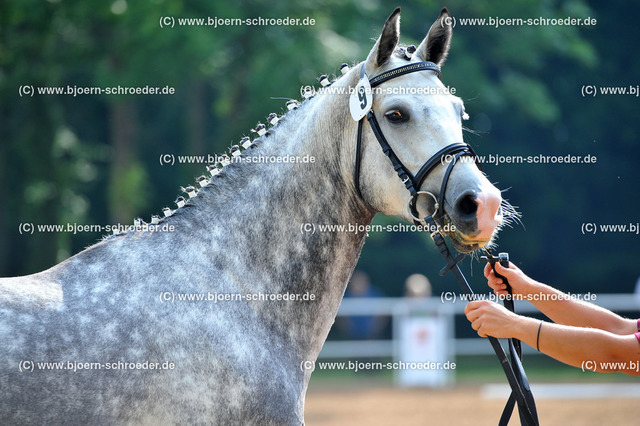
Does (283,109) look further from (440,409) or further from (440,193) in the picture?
(440,193)

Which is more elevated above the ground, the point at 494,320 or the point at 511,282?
the point at 511,282

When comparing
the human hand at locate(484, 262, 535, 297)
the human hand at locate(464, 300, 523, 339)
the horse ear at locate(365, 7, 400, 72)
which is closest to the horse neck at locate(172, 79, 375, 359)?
the horse ear at locate(365, 7, 400, 72)

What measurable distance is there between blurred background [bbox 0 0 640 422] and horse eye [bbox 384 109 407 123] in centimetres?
995

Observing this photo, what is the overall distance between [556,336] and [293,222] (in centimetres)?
136

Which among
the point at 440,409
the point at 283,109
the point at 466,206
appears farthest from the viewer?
the point at 283,109

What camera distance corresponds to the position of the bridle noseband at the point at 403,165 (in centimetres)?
321

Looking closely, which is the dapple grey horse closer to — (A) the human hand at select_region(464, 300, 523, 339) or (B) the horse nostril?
(B) the horse nostril

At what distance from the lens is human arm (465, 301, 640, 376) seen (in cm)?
325

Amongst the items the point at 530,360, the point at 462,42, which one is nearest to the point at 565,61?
the point at 462,42

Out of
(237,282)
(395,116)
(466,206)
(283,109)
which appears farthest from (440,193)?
(283,109)

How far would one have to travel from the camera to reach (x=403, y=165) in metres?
3.33

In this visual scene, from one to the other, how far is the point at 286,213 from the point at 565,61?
2082cm

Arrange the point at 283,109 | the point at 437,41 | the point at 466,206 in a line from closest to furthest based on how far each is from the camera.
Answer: the point at 466,206
the point at 437,41
the point at 283,109

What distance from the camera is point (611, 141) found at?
74.2ft
